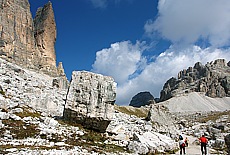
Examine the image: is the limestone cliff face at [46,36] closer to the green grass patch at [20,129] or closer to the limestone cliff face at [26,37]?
the limestone cliff face at [26,37]

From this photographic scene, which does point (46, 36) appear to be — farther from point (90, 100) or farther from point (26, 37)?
point (90, 100)

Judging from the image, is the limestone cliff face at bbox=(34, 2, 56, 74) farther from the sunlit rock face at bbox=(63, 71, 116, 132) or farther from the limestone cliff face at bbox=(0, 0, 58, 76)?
the sunlit rock face at bbox=(63, 71, 116, 132)

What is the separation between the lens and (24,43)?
A: 535ft

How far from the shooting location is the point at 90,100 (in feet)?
107

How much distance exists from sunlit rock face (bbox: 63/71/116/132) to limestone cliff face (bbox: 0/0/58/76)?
4595 inches

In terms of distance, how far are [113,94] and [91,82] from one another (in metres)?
3.47

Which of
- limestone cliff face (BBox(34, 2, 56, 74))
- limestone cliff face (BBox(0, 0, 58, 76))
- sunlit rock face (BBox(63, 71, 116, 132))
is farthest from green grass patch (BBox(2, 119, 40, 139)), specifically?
limestone cliff face (BBox(34, 2, 56, 74))

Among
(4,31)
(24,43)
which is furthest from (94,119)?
(24,43)

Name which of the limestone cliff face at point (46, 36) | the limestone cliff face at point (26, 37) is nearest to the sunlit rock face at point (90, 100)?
the limestone cliff face at point (26, 37)

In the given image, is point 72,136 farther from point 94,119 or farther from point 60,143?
point 94,119

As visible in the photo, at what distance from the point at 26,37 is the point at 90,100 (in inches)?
5881

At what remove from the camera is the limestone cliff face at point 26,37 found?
14527 centimetres

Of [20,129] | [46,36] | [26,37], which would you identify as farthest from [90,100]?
[46,36]

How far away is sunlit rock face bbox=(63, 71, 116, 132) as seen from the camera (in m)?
32.2
